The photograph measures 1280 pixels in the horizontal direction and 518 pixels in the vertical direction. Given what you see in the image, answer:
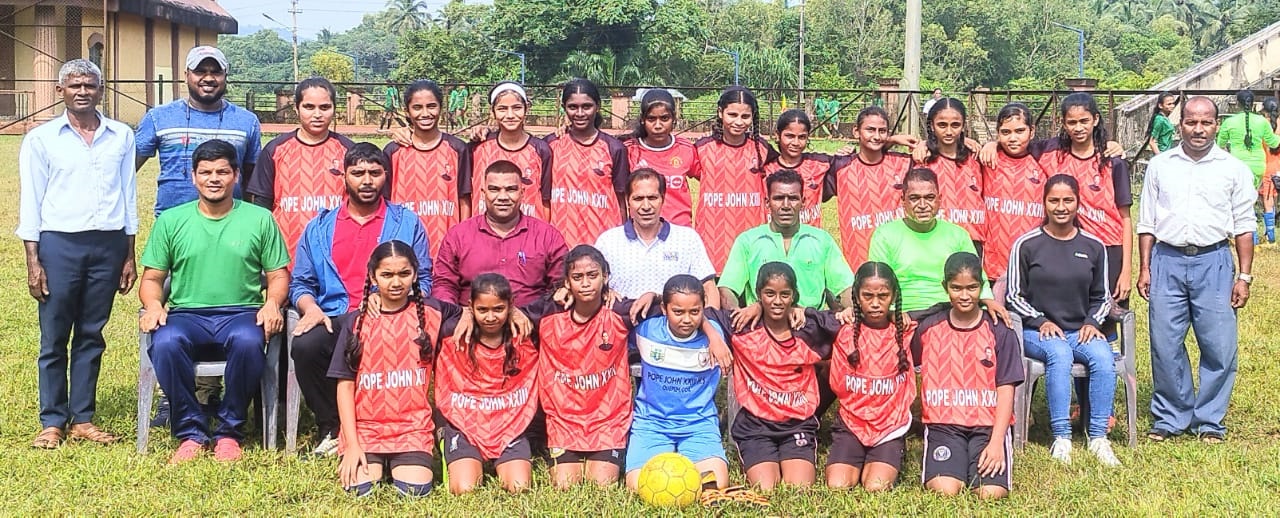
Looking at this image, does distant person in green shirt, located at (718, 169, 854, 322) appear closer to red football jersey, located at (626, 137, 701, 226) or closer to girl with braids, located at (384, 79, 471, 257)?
red football jersey, located at (626, 137, 701, 226)

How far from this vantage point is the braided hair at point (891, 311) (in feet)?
16.8

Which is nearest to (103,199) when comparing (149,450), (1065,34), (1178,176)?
(149,450)

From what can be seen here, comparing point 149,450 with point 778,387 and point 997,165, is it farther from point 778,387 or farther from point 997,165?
point 997,165

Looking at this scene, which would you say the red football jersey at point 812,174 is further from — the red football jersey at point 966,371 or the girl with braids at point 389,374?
the girl with braids at point 389,374

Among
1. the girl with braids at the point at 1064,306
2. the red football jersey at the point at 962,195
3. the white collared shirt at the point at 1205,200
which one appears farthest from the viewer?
the red football jersey at the point at 962,195

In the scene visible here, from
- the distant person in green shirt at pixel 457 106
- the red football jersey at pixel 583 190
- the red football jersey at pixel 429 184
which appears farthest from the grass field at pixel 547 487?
the distant person in green shirt at pixel 457 106

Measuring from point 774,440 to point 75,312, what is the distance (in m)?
3.44

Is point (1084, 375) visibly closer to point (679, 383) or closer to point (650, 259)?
point (679, 383)

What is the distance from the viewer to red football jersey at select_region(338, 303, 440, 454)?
5059 mm

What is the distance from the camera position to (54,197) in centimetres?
546

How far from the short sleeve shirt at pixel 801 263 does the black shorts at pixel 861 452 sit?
2.47 feet

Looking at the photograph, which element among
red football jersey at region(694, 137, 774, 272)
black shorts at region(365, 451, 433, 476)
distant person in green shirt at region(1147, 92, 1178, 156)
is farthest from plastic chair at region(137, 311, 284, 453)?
distant person in green shirt at region(1147, 92, 1178, 156)

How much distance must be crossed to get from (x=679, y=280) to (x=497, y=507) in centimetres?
126

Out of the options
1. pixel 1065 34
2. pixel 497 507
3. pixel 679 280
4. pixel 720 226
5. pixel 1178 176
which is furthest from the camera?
pixel 1065 34
